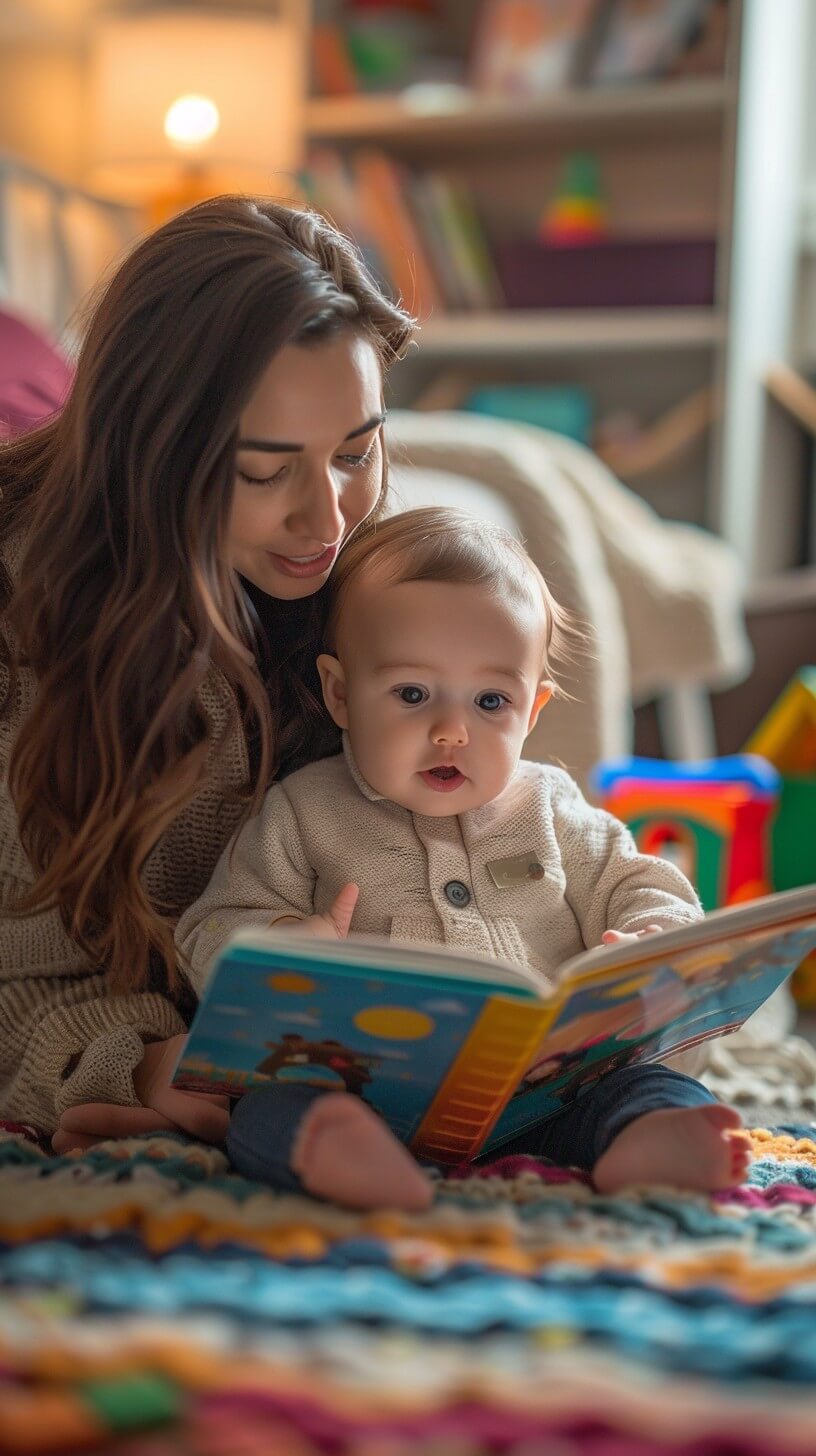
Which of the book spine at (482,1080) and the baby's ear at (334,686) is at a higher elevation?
the baby's ear at (334,686)

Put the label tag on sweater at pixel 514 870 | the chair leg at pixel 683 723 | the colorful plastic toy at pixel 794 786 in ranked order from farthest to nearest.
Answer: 1. the chair leg at pixel 683 723
2. the colorful plastic toy at pixel 794 786
3. the label tag on sweater at pixel 514 870

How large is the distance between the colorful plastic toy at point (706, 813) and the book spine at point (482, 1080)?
0.74 metres

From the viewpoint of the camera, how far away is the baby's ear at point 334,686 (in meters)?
1.01

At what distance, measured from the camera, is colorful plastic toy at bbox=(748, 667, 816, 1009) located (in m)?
1.83

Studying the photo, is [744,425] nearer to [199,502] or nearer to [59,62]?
[59,62]

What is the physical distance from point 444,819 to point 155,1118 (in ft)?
0.83

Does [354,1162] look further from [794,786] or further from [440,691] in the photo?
[794,786]

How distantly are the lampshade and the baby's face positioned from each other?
2067 mm

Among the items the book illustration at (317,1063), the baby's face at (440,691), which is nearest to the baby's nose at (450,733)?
the baby's face at (440,691)

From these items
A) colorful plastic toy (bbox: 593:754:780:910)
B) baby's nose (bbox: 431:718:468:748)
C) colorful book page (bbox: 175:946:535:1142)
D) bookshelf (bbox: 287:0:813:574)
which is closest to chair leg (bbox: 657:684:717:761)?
colorful plastic toy (bbox: 593:754:780:910)

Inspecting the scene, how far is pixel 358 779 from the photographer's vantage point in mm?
1008

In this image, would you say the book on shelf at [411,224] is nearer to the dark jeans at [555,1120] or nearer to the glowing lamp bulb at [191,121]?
the glowing lamp bulb at [191,121]

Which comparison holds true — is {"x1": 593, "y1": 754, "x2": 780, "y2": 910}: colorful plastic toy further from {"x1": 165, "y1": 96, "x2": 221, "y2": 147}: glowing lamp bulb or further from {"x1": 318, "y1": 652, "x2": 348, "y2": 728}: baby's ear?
{"x1": 165, "y1": 96, "x2": 221, "y2": 147}: glowing lamp bulb

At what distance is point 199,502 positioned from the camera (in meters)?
0.94
